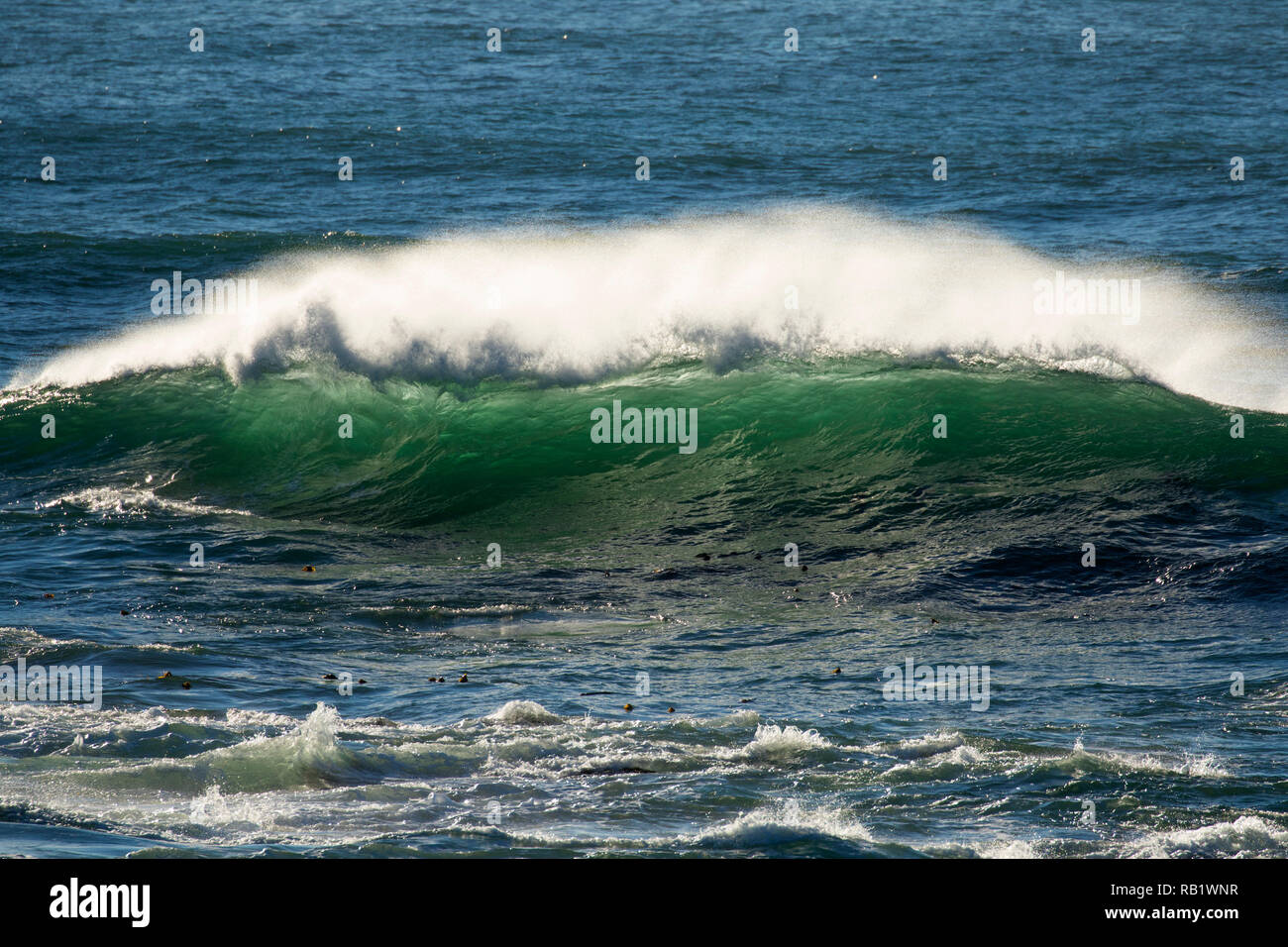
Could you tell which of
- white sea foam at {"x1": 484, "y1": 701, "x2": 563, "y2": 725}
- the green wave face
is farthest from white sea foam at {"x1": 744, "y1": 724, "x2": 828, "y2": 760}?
the green wave face

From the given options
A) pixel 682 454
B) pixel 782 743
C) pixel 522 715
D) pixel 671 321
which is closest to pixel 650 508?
pixel 682 454

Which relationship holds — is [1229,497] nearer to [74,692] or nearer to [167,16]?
[74,692]

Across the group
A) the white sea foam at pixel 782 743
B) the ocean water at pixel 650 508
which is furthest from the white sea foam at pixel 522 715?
the white sea foam at pixel 782 743

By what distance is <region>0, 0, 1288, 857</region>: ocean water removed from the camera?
6.38 metres

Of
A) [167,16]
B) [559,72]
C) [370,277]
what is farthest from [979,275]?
[167,16]

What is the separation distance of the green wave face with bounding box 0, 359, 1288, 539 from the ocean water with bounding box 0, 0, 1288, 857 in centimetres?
5

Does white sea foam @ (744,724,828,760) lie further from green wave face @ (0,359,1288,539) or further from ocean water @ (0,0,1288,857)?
green wave face @ (0,359,1288,539)

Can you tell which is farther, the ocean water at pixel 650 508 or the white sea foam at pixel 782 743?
the white sea foam at pixel 782 743

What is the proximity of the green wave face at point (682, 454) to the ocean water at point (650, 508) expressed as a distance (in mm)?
53

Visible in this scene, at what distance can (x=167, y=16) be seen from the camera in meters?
40.3

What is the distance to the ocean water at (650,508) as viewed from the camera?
638 cm

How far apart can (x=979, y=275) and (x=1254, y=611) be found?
686cm

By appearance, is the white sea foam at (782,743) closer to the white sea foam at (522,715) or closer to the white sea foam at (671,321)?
the white sea foam at (522,715)

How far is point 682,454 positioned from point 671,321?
7.06ft
